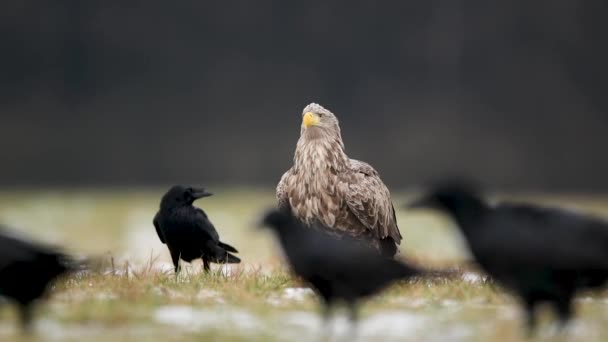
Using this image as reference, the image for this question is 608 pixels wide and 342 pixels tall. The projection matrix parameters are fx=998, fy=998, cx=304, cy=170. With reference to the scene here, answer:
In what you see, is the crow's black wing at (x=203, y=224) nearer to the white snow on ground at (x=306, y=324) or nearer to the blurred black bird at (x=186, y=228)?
the blurred black bird at (x=186, y=228)

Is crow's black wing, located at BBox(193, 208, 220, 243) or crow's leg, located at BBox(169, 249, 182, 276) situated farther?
crow's leg, located at BBox(169, 249, 182, 276)

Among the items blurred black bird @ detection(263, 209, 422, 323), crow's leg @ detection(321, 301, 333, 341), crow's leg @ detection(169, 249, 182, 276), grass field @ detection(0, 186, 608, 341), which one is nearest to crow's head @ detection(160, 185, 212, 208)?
crow's leg @ detection(169, 249, 182, 276)

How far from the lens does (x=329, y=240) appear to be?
766cm

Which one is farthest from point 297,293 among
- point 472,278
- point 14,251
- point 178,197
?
point 14,251

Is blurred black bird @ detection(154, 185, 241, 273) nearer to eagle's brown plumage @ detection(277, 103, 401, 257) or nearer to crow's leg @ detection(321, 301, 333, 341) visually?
eagle's brown plumage @ detection(277, 103, 401, 257)

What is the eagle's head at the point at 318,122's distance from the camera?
9.62 m

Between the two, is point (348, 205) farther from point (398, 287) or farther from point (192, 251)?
point (192, 251)

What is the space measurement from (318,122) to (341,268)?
2.62 metres

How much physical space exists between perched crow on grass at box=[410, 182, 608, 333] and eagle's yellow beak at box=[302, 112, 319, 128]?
2654 mm

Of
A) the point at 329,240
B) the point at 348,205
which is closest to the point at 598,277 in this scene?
the point at 329,240

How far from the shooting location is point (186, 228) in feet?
31.0

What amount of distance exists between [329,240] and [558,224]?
171 cm

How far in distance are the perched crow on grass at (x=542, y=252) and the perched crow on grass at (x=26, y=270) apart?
120 inches

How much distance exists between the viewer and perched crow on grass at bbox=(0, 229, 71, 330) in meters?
7.08
